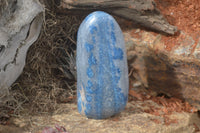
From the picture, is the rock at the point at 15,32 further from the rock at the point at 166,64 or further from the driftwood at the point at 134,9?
the rock at the point at 166,64

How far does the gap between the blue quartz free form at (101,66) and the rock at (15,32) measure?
1.32 feet

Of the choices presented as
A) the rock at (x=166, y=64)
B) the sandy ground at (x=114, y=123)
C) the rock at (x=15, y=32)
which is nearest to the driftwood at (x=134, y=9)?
the rock at (x=166, y=64)

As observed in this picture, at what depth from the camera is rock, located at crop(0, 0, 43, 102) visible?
192 cm

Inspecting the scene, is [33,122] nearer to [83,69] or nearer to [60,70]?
[83,69]

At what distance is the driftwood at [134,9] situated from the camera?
7.09 feet

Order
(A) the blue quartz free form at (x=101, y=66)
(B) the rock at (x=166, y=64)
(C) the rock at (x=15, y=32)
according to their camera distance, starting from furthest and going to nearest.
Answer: (B) the rock at (x=166, y=64), (C) the rock at (x=15, y=32), (A) the blue quartz free form at (x=101, y=66)

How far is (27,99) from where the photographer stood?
85.6 inches

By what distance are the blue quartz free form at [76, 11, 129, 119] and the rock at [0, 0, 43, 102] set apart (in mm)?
401

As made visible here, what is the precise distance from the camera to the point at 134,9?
2.18 meters

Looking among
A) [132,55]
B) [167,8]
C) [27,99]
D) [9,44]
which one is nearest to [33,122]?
[27,99]

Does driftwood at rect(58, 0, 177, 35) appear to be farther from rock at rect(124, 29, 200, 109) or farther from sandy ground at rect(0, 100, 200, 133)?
sandy ground at rect(0, 100, 200, 133)

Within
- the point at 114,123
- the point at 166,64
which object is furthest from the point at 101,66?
the point at 166,64

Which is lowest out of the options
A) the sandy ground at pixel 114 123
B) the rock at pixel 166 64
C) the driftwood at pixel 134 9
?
the sandy ground at pixel 114 123

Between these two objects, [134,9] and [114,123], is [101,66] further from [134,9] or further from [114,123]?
[134,9]
